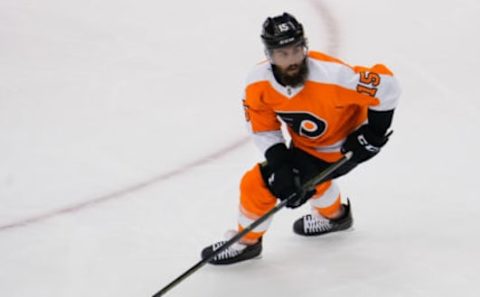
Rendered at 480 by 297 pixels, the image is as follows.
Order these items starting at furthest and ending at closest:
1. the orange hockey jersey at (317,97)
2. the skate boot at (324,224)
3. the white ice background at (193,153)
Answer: the skate boot at (324,224) → the white ice background at (193,153) → the orange hockey jersey at (317,97)

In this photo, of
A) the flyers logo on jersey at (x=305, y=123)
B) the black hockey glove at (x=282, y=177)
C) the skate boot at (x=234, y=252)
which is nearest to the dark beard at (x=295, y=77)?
the flyers logo on jersey at (x=305, y=123)

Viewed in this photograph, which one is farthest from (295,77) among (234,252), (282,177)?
(234,252)

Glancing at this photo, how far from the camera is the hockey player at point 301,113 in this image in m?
2.56

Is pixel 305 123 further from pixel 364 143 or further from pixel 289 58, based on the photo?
pixel 289 58

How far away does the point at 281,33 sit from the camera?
2.48 meters

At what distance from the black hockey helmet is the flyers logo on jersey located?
28 cm

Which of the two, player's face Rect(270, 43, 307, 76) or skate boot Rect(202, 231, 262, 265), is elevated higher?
player's face Rect(270, 43, 307, 76)

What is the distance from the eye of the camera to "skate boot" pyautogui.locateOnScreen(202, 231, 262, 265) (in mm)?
2984

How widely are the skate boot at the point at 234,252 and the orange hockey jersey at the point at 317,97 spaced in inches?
16.2

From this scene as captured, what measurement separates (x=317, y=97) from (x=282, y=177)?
0.92 ft

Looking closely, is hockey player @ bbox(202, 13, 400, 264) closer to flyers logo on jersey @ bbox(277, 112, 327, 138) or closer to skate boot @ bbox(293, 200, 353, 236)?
flyers logo on jersey @ bbox(277, 112, 327, 138)

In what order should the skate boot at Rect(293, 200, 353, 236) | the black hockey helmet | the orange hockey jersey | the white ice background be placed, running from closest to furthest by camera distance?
the black hockey helmet → the orange hockey jersey → the white ice background → the skate boot at Rect(293, 200, 353, 236)

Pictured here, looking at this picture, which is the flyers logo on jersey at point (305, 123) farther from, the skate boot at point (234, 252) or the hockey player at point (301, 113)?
the skate boot at point (234, 252)

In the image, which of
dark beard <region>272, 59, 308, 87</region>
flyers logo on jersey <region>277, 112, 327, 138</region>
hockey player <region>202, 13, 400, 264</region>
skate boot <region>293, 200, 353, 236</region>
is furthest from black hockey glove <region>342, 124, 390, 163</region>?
skate boot <region>293, 200, 353, 236</region>
